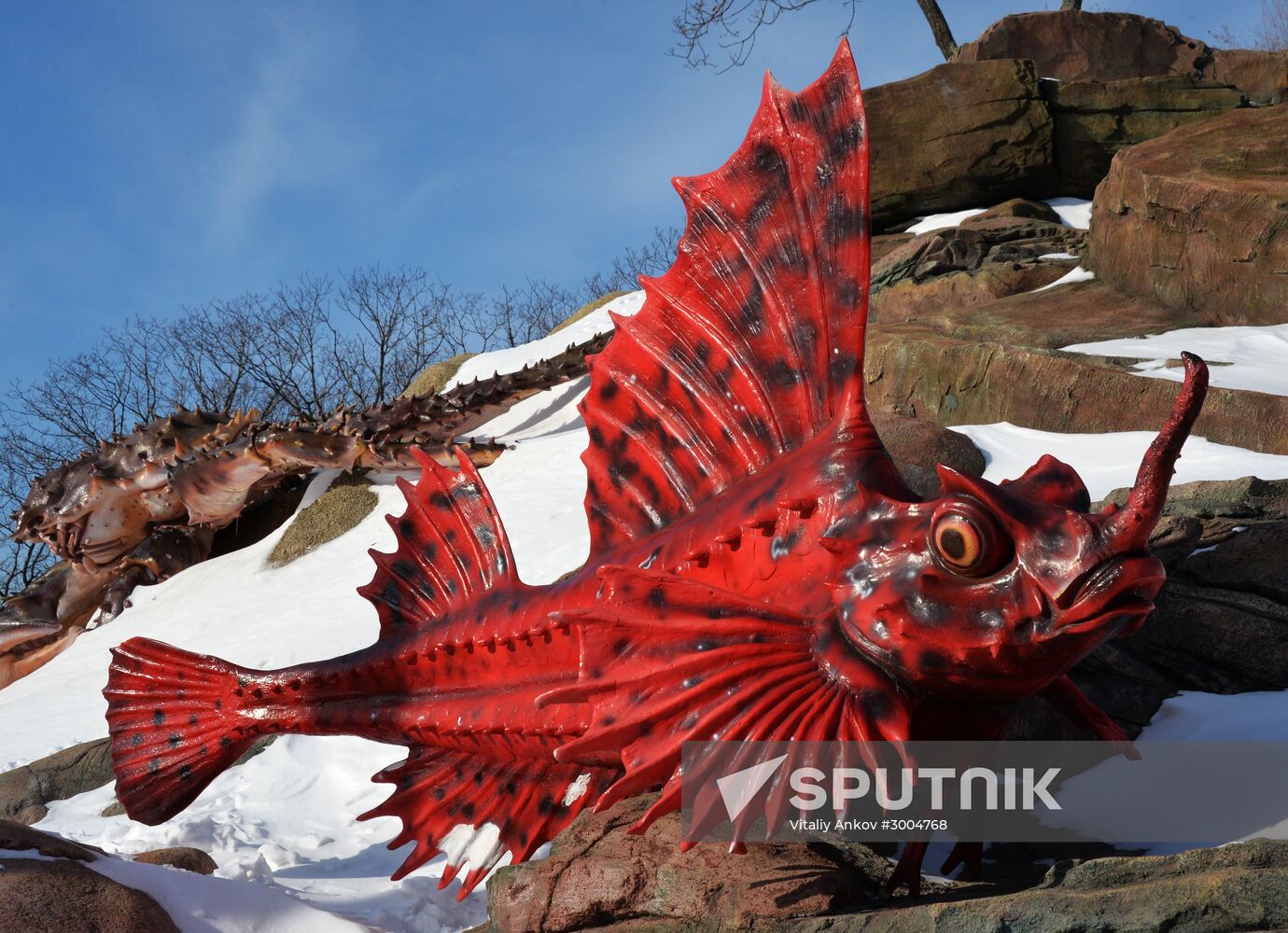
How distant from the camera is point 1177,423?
1705 millimetres

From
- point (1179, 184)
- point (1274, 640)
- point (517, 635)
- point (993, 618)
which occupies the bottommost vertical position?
point (1274, 640)

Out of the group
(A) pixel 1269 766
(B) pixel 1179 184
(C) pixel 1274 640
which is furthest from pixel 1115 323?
(A) pixel 1269 766

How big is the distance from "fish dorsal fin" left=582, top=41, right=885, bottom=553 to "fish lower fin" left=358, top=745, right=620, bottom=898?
22.2 inches

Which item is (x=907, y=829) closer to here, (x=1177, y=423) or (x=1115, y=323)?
(x=1177, y=423)

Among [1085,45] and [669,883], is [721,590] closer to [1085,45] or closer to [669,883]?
[669,883]

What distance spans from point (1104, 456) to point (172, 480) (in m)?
6.13

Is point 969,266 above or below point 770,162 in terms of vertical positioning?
above

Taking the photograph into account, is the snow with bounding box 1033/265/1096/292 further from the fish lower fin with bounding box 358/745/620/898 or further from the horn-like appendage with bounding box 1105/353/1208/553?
the horn-like appendage with bounding box 1105/353/1208/553

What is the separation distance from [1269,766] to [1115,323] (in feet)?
15.5

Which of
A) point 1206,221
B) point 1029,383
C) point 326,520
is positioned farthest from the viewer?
point 326,520

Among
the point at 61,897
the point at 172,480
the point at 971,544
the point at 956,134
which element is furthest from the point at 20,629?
the point at 956,134

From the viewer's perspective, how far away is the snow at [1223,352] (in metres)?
5.19

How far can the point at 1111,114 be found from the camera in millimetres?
12055

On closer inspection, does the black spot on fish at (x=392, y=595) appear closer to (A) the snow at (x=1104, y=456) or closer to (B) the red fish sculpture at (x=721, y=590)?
(B) the red fish sculpture at (x=721, y=590)
